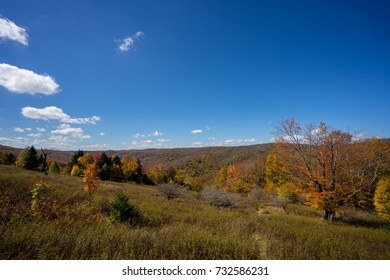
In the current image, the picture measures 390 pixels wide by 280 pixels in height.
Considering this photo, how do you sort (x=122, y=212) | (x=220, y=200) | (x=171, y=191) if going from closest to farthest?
(x=122, y=212)
(x=220, y=200)
(x=171, y=191)

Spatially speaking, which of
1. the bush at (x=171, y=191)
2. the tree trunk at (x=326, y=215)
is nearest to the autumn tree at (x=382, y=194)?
the tree trunk at (x=326, y=215)

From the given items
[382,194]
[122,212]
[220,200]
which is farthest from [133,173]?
[382,194]

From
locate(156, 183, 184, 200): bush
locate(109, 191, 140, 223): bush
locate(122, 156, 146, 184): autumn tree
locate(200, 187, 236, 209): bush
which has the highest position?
locate(109, 191, 140, 223): bush

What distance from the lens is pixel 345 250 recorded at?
4738 mm

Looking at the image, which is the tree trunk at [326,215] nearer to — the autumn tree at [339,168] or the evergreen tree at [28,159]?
the autumn tree at [339,168]

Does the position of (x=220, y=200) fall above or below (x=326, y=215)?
below

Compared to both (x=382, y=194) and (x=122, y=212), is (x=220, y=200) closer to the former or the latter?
(x=122, y=212)

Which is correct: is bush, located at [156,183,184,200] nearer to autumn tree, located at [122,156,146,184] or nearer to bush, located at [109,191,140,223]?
bush, located at [109,191,140,223]

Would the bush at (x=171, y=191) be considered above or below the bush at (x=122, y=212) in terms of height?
below

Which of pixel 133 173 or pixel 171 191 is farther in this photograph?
pixel 133 173

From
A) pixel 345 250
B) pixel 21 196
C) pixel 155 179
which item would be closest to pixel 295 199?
pixel 345 250

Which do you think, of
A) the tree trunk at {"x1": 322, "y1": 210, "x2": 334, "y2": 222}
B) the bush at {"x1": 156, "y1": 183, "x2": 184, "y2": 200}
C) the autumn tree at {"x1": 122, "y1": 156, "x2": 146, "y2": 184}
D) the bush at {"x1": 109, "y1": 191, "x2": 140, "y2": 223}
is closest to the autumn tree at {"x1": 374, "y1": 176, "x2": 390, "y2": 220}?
the tree trunk at {"x1": 322, "y1": 210, "x2": 334, "y2": 222}

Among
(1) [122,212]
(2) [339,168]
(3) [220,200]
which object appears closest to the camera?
(1) [122,212]
